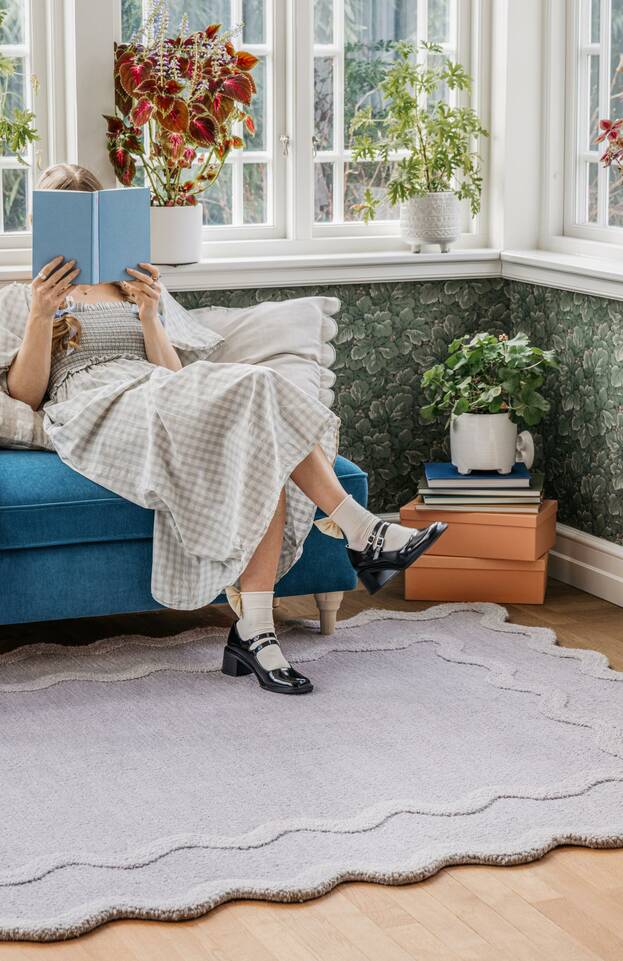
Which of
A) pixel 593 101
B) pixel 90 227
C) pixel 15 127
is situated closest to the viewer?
pixel 90 227

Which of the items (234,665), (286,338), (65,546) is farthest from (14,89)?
(234,665)

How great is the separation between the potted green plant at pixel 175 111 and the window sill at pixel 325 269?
0.10 m

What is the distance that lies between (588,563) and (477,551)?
41cm

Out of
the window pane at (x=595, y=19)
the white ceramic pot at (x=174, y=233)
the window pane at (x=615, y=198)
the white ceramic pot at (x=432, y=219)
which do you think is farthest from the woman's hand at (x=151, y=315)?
the window pane at (x=595, y=19)

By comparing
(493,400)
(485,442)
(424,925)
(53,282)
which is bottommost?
(424,925)

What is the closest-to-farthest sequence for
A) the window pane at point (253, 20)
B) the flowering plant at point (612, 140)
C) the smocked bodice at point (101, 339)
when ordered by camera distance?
1. the smocked bodice at point (101, 339)
2. the flowering plant at point (612, 140)
3. the window pane at point (253, 20)

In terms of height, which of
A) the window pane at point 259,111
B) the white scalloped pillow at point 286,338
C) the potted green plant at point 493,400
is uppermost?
the window pane at point 259,111

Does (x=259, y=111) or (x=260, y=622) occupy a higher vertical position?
(x=259, y=111)

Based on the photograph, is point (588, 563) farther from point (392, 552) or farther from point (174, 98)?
point (174, 98)

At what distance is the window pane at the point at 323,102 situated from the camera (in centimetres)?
416

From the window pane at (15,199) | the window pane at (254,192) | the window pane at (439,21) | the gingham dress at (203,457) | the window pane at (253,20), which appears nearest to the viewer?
the gingham dress at (203,457)

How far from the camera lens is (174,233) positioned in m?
3.85

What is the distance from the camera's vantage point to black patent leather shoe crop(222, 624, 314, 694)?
121 inches

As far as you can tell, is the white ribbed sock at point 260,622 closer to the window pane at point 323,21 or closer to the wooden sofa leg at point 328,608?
the wooden sofa leg at point 328,608
